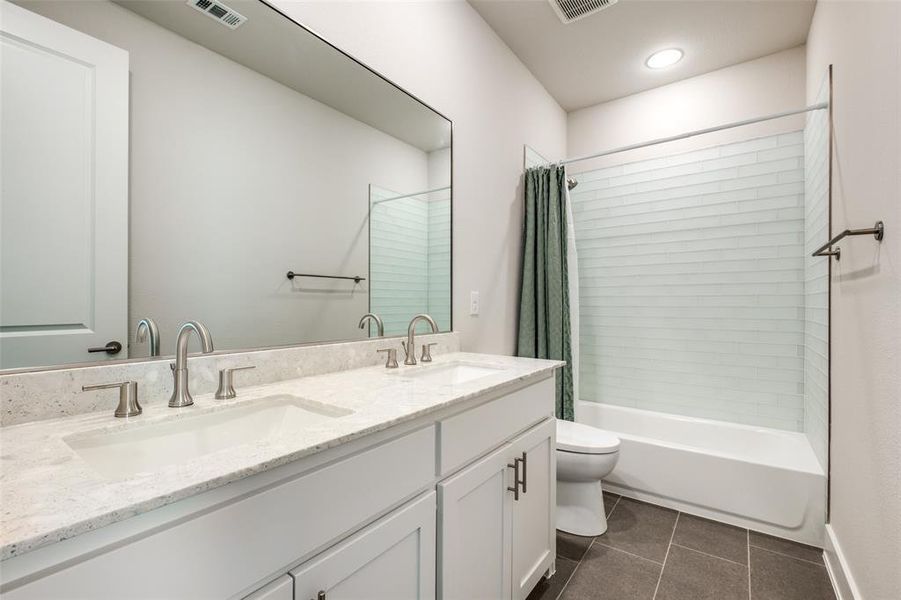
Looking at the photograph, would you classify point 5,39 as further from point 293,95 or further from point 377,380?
point 377,380

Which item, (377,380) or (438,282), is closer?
(377,380)

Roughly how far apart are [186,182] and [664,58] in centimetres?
278

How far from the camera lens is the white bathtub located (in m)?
1.95

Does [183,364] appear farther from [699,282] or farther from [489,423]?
[699,282]

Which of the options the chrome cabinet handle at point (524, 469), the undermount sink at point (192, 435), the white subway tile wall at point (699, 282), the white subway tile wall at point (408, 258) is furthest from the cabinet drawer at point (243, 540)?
the white subway tile wall at point (699, 282)

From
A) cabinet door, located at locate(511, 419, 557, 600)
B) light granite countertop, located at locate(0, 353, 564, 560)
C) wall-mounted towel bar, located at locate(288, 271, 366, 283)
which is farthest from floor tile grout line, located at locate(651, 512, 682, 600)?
wall-mounted towel bar, located at locate(288, 271, 366, 283)

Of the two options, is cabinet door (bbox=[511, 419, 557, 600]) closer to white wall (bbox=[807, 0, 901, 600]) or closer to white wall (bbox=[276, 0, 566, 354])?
white wall (bbox=[276, 0, 566, 354])

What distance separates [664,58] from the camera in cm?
257

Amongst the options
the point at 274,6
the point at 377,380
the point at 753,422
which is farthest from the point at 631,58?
the point at 377,380

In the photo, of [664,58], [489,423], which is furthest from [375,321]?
[664,58]

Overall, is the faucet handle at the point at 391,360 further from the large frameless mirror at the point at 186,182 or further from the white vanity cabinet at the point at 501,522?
the white vanity cabinet at the point at 501,522

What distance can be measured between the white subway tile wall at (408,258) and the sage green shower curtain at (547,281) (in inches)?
28.5

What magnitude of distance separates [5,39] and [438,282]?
146 centimetres

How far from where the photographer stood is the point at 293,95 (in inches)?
53.3
